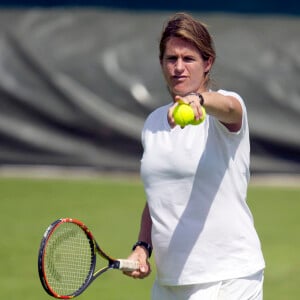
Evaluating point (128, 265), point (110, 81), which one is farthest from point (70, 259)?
point (110, 81)

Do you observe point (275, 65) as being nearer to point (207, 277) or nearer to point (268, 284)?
point (268, 284)

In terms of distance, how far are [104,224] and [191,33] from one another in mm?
5398

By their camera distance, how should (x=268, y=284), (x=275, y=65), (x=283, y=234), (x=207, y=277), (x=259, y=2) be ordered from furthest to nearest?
(x=259, y=2) < (x=275, y=65) < (x=283, y=234) < (x=268, y=284) < (x=207, y=277)

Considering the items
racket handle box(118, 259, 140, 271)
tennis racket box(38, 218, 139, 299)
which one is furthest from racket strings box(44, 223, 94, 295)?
racket handle box(118, 259, 140, 271)

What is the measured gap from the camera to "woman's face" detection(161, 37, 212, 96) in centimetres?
420

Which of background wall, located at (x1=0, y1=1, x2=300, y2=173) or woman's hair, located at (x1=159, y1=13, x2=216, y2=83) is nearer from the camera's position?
woman's hair, located at (x1=159, y1=13, x2=216, y2=83)

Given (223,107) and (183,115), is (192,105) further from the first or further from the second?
(223,107)

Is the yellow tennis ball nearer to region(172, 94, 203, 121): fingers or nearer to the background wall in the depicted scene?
region(172, 94, 203, 121): fingers

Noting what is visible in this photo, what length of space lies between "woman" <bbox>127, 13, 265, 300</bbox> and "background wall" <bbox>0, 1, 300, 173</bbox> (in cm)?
767

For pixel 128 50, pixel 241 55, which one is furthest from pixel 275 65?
pixel 128 50

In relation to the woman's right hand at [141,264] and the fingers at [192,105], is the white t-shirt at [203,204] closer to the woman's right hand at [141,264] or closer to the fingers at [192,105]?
the woman's right hand at [141,264]

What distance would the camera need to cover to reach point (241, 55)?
39.6 ft

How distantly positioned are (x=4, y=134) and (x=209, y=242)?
27.7 ft

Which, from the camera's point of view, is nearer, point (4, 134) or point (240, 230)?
point (240, 230)
